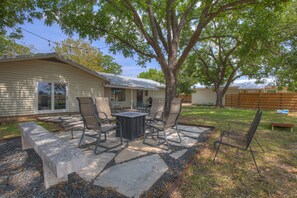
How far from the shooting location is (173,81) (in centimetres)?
791

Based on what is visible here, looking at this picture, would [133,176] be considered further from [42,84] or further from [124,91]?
[124,91]

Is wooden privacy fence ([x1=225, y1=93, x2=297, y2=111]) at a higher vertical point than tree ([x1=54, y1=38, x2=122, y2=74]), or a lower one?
lower

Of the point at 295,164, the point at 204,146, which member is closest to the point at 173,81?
the point at 204,146

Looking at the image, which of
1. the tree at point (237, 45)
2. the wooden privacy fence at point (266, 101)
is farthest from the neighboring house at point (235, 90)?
the tree at point (237, 45)

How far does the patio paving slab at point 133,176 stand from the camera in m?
2.49

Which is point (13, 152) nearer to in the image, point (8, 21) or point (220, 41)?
point (8, 21)

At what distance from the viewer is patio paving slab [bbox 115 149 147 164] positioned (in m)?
3.52

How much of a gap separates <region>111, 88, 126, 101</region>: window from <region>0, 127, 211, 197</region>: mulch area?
1142 cm

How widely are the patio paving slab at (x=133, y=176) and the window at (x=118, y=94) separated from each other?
12.1 m

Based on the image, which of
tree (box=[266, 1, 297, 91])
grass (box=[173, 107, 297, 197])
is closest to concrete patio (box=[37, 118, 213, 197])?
grass (box=[173, 107, 297, 197])

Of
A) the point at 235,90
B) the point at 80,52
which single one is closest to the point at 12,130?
the point at 80,52

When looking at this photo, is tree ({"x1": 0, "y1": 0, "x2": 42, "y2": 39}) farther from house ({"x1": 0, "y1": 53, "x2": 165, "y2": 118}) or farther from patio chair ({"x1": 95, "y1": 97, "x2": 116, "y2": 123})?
patio chair ({"x1": 95, "y1": 97, "x2": 116, "y2": 123})

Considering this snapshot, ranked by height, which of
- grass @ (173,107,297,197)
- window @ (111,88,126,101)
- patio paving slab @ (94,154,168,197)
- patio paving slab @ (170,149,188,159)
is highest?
window @ (111,88,126,101)

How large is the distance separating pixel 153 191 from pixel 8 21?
34.4 ft
